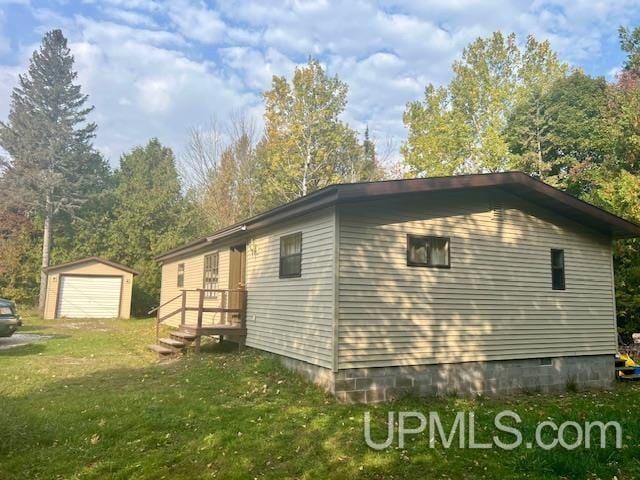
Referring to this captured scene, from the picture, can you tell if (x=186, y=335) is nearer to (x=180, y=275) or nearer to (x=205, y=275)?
(x=205, y=275)

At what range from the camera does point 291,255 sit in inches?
367

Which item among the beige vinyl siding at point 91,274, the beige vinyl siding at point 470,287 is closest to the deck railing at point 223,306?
the beige vinyl siding at point 470,287

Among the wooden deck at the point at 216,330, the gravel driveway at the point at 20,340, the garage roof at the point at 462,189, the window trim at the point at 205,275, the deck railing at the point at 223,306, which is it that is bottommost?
the gravel driveway at the point at 20,340

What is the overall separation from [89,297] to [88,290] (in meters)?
0.35

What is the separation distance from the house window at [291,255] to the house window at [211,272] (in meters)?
4.77

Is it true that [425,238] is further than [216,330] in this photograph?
No

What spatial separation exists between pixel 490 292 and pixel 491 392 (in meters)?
1.89

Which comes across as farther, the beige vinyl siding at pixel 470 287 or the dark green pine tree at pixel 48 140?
the dark green pine tree at pixel 48 140

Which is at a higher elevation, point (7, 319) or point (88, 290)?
point (88, 290)

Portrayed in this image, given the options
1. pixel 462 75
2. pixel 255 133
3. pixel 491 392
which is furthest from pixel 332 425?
pixel 462 75

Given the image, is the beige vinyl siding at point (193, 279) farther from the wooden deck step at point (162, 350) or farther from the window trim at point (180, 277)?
the wooden deck step at point (162, 350)

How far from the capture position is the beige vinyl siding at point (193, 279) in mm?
13210

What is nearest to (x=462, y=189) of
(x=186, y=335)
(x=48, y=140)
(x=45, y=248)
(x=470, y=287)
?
(x=470, y=287)

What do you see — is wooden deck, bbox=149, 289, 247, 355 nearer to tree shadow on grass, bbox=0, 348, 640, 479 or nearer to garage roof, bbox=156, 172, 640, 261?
garage roof, bbox=156, 172, 640, 261
